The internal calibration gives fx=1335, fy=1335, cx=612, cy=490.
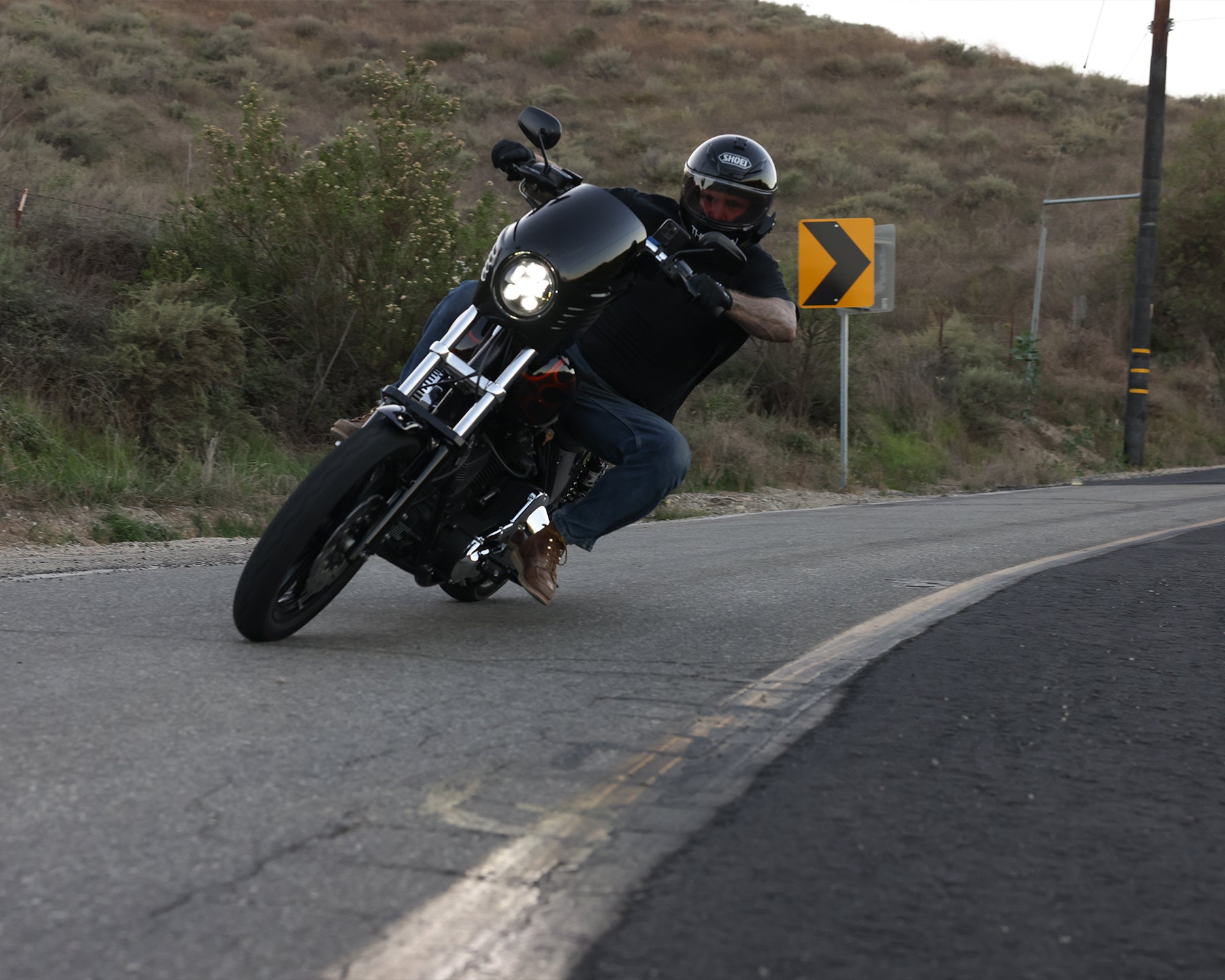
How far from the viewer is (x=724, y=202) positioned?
17.0ft

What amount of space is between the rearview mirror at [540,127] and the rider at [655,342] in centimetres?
14

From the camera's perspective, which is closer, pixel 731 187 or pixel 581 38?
pixel 731 187

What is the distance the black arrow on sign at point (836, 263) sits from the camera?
14.3 meters

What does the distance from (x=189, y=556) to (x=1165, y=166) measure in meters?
29.2

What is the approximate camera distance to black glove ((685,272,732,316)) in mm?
4547

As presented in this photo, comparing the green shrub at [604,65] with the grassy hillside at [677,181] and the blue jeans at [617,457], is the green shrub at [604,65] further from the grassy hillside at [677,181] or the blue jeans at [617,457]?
the blue jeans at [617,457]

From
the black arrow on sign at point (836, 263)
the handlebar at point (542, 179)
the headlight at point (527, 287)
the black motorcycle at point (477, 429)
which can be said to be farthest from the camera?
the black arrow on sign at point (836, 263)

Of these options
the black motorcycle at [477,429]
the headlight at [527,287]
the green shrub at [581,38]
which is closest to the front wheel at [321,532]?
the black motorcycle at [477,429]

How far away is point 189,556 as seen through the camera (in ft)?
23.0

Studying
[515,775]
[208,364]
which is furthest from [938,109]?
[515,775]

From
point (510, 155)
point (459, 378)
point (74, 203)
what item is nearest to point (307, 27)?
point (74, 203)

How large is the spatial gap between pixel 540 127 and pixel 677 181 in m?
31.7

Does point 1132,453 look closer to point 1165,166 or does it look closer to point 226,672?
point 1165,166

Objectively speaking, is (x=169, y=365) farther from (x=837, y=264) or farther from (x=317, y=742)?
(x=317, y=742)
